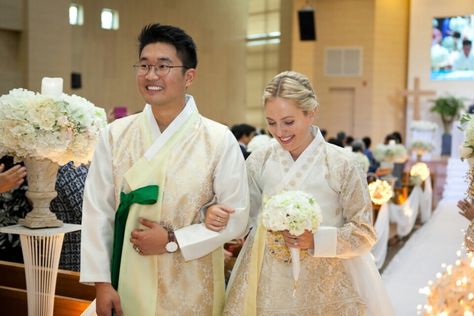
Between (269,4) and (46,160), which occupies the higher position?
(269,4)

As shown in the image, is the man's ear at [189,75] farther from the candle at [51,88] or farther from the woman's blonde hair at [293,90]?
the candle at [51,88]

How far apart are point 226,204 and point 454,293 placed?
1920 millimetres

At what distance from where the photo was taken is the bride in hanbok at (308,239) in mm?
2750

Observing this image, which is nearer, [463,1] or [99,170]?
[99,170]

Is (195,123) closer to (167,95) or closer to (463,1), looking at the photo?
(167,95)

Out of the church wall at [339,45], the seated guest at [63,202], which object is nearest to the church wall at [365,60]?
the church wall at [339,45]

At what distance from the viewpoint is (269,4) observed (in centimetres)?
1734

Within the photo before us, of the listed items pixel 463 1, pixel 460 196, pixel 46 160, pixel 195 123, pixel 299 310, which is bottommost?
pixel 460 196

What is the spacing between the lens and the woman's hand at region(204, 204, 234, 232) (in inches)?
101

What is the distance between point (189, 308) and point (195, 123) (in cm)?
71

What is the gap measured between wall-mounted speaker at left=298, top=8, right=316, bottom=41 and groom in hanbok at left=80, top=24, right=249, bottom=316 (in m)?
12.9

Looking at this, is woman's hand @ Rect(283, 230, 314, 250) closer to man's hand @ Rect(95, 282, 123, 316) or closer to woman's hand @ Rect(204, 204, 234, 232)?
woman's hand @ Rect(204, 204, 234, 232)

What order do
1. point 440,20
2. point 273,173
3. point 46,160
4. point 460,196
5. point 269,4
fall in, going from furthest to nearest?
1. point 440,20
2. point 269,4
3. point 460,196
4. point 46,160
5. point 273,173

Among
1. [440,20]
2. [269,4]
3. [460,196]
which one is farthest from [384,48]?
[460,196]
